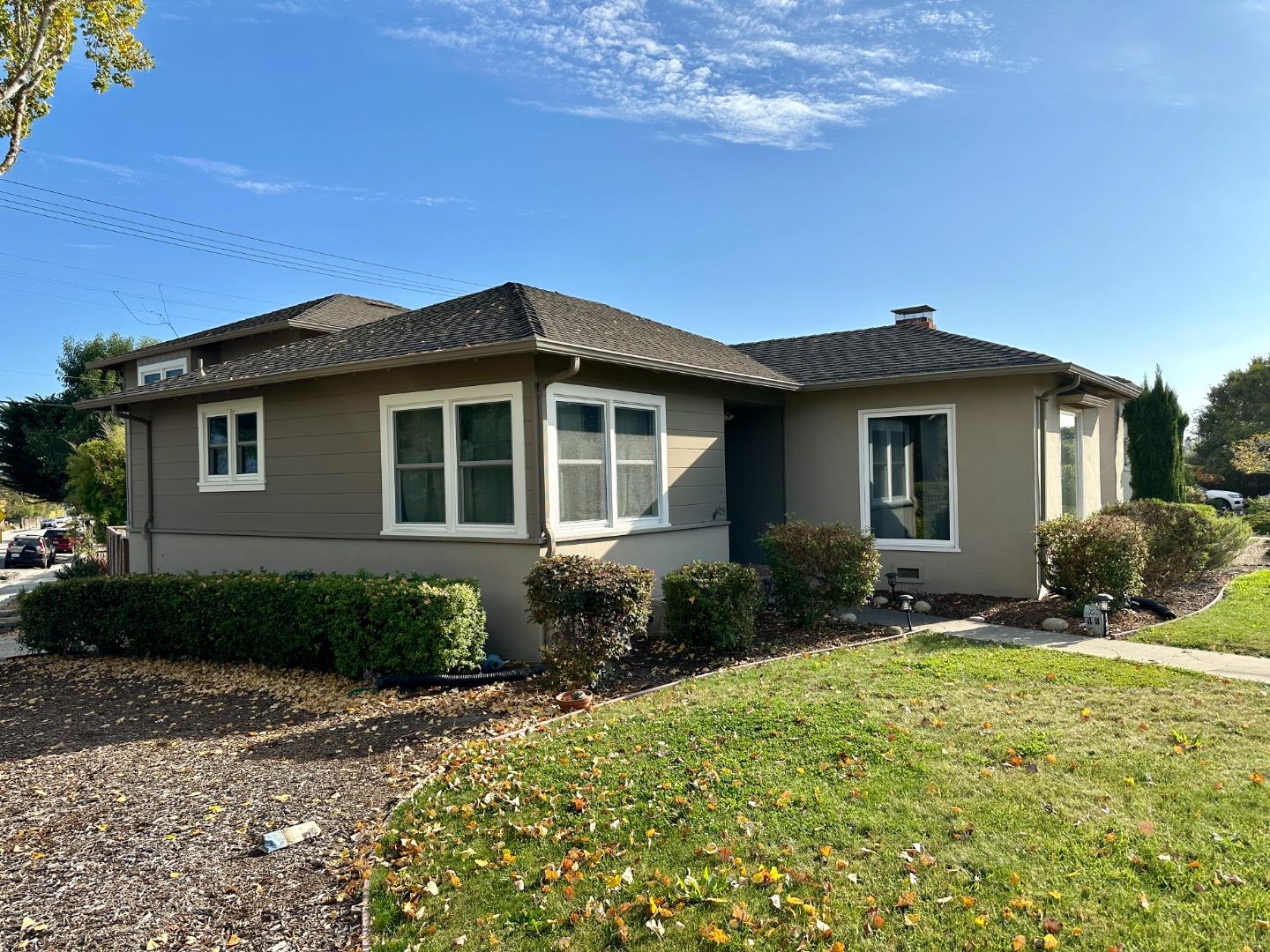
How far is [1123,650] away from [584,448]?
570 centimetres

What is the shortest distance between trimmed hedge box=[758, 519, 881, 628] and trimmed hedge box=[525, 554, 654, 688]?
251 centimetres

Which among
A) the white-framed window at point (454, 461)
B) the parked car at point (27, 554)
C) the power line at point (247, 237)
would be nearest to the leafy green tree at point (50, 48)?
the white-framed window at point (454, 461)

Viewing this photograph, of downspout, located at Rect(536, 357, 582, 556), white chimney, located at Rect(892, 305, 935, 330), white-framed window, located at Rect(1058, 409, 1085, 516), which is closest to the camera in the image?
downspout, located at Rect(536, 357, 582, 556)

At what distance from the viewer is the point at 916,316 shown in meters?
13.8

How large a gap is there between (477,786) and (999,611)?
7352 millimetres

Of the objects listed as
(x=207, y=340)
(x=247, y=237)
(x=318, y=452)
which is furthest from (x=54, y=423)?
(x=318, y=452)

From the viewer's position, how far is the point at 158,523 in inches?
465

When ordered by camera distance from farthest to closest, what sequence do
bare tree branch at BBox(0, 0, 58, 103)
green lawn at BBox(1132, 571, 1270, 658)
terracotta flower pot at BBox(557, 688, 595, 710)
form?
green lawn at BBox(1132, 571, 1270, 658) → bare tree branch at BBox(0, 0, 58, 103) → terracotta flower pot at BBox(557, 688, 595, 710)

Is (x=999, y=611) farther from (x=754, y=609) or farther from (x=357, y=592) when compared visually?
(x=357, y=592)

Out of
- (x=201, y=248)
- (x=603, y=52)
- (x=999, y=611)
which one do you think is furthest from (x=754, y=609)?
(x=201, y=248)

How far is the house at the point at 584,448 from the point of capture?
8141 millimetres

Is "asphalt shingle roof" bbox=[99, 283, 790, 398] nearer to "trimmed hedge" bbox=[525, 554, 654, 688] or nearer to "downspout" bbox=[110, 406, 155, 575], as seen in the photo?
"downspout" bbox=[110, 406, 155, 575]

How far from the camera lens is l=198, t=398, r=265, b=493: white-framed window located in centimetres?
1034

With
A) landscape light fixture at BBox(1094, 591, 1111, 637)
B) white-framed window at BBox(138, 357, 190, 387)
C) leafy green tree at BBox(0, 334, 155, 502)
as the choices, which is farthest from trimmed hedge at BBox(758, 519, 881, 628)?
leafy green tree at BBox(0, 334, 155, 502)
